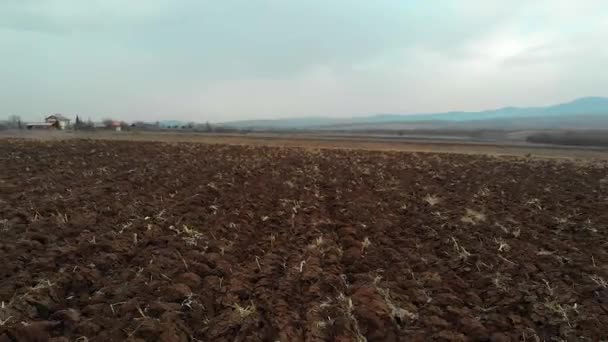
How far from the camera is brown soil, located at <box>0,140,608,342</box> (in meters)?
4.66

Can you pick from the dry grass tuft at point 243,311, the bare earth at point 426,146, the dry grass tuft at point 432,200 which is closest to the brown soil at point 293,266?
the dry grass tuft at point 243,311

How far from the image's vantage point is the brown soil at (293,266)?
466cm

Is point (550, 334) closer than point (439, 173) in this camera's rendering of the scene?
Yes

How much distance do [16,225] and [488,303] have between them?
9219mm

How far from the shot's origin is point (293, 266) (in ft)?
21.0

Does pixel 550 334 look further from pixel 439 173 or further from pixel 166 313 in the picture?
pixel 439 173

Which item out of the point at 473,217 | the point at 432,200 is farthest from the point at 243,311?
the point at 432,200

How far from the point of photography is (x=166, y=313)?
4.68 meters

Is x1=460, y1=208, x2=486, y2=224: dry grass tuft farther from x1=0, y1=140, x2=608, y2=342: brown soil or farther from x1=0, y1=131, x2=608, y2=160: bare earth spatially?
x1=0, y1=131, x2=608, y2=160: bare earth

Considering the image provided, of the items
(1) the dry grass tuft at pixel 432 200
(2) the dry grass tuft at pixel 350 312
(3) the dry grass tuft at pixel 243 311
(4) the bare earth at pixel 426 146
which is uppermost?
(4) the bare earth at pixel 426 146

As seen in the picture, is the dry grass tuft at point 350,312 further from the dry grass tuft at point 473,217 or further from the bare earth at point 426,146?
the bare earth at point 426,146

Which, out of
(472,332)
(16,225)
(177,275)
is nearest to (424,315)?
(472,332)

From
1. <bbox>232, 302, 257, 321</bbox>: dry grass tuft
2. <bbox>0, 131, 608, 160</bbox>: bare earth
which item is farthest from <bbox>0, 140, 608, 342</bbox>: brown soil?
<bbox>0, 131, 608, 160</bbox>: bare earth

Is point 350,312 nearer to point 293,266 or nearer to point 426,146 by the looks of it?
point 293,266
